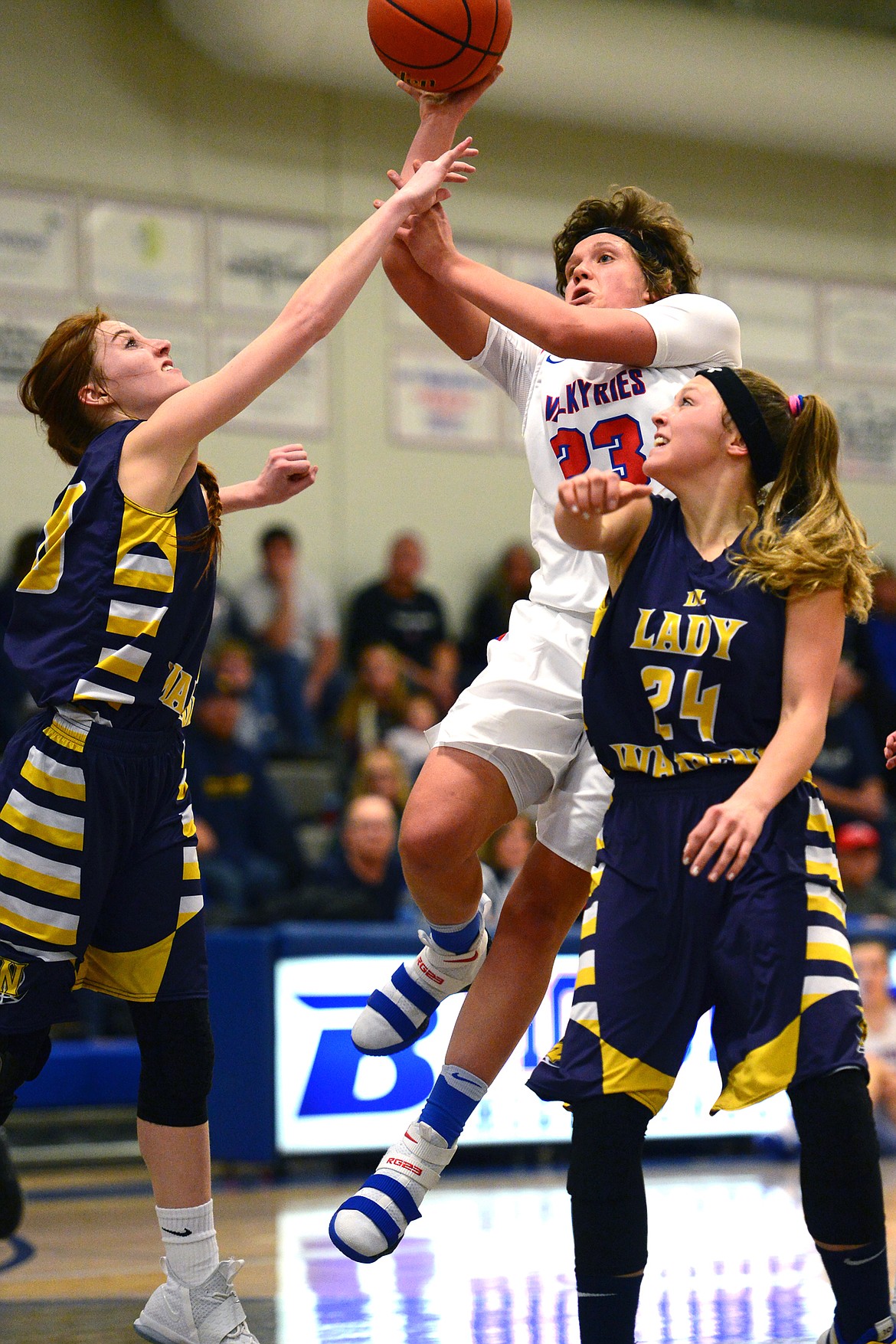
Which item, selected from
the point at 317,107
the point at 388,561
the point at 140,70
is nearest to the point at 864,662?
the point at 388,561

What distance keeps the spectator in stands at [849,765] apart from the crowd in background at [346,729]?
0.4 inches

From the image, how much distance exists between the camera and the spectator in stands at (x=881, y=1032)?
6.60 m

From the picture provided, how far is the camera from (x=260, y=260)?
10570 millimetres

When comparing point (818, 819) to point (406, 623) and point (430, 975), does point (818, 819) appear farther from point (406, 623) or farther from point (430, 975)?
point (406, 623)

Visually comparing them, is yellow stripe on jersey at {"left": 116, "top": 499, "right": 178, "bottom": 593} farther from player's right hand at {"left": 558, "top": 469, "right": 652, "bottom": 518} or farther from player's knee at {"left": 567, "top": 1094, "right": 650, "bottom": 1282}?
player's knee at {"left": 567, "top": 1094, "right": 650, "bottom": 1282}

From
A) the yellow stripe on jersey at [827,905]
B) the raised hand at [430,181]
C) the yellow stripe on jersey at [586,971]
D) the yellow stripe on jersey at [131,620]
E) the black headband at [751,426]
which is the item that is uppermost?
the raised hand at [430,181]

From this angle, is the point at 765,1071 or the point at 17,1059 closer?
the point at 765,1071

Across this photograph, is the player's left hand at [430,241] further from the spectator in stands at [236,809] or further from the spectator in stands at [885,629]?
the spectator in stands at [885,629]

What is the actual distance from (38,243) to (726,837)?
27.0ft

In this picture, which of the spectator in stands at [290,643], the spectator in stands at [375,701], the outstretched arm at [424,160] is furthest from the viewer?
the spectator in stands at [290,643]

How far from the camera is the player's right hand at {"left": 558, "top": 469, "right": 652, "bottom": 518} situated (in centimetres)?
288

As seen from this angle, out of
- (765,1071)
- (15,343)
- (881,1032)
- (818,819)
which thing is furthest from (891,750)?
(15,343)

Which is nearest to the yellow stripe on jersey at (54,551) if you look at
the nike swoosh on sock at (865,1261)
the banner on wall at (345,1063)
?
the nike swoosh on sock at (865,1261)

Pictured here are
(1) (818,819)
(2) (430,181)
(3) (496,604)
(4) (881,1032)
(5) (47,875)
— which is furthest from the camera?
(3) (496,604)
